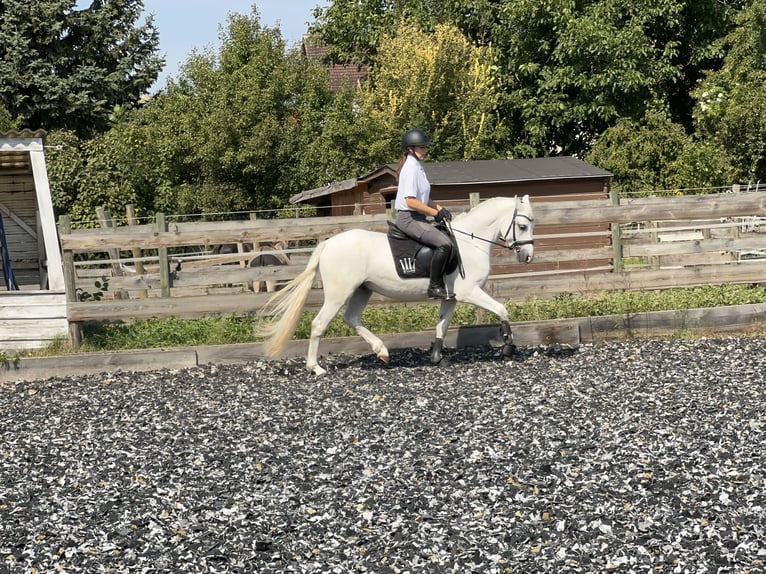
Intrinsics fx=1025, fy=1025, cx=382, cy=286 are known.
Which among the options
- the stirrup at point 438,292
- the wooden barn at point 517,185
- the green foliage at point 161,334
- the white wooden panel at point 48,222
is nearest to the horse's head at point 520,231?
the stirrup at point 438,292

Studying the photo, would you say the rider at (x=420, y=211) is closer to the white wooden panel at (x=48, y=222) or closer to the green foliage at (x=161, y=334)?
the green foliage at (x=161, y=334)

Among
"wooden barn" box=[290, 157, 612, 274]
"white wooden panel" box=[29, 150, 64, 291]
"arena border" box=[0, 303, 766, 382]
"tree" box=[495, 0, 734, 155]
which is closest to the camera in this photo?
"arena border" box=[0, 303, 766, 382]

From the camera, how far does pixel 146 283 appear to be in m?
13.4

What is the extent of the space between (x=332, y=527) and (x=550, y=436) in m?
2.23

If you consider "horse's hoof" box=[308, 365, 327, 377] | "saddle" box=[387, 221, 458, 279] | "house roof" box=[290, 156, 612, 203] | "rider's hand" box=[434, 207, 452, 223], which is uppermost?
"house roof" box=[290, 156, 612, 203]

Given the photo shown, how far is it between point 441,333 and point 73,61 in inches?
1113

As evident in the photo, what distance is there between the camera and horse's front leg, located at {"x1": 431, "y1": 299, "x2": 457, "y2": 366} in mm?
10898

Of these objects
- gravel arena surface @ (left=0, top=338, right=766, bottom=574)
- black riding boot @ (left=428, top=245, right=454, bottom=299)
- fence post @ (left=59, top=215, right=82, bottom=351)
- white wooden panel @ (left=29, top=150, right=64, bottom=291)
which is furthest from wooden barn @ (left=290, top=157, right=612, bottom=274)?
gravel arena surface @ (left=0, top=338, right=766, bottom=574)

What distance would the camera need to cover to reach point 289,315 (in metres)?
10.7

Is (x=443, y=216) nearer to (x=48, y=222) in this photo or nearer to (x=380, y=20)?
(x=48, y=222)

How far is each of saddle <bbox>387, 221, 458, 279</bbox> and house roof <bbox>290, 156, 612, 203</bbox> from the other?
40.8 ft

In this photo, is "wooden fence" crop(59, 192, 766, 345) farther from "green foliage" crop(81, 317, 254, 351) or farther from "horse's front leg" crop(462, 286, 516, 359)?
"horse's front leg" crop(462, 286, 516, 359)

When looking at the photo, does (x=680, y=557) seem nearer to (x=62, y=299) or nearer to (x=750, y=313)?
(x=750, y=313)

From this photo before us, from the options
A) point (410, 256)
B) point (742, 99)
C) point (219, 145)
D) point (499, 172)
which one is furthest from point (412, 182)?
point (742, 99)
